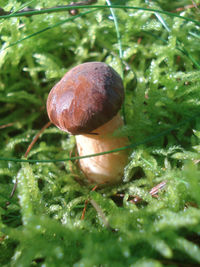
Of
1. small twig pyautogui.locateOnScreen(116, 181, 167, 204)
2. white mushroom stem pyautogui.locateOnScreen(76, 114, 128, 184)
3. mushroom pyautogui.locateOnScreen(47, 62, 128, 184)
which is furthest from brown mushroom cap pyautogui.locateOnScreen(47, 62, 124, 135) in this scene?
small twig pyautogui.locateOnScreen(116, 181, 167, 204)

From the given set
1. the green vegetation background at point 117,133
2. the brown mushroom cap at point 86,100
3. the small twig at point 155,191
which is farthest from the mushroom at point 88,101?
the small twig at point 155,191

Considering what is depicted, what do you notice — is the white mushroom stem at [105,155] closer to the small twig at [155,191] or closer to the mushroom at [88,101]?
the mushroom at [88,101]

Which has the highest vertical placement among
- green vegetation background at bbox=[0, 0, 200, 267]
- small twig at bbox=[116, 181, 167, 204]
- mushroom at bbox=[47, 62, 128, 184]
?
mushroom at bbox=[47, 62, 128, 184]

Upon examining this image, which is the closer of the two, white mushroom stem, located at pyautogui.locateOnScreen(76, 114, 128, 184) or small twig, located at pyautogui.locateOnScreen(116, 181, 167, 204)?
small twig, located at pyautogui.locateOnScreen(116, 181, 167, 204)

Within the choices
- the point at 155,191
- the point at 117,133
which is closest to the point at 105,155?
the point at 117,133

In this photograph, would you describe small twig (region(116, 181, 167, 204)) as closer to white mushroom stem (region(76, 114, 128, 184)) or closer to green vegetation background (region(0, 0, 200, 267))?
green vegetation background (region(0, 0, 200, 267))

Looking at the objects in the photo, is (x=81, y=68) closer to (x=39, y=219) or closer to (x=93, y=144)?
(x=93, y=144)

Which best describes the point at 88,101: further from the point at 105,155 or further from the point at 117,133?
the point at 105,155

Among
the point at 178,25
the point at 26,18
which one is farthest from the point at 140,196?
the point at 26,18
